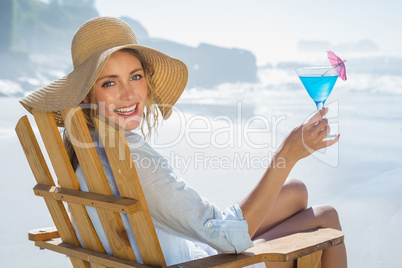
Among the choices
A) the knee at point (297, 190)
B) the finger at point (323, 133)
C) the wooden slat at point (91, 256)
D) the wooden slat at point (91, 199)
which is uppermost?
the finger at point (323, 133)

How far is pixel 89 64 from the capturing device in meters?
1.59

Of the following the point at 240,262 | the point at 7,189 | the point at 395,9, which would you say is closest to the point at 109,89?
the point at 240,262

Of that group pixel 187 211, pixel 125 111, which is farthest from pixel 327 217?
pixel 125 111

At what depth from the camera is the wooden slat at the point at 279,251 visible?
1469 millimetres

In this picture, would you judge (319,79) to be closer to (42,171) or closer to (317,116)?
(317,116)

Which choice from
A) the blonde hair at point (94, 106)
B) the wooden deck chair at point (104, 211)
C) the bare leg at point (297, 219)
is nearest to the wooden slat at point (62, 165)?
the wooden deck chair at point (104, 211)

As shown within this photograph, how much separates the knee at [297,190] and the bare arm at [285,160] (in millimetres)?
504

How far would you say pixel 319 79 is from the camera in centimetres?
176

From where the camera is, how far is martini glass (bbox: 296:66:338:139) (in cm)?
175

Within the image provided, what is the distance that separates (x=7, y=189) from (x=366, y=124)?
5.37 metres

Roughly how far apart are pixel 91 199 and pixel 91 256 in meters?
0.24

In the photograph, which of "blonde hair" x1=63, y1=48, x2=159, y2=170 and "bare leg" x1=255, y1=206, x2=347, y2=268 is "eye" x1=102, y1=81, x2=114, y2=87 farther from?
"bare leg" x1=255, y1=206, x2=347, y2=268

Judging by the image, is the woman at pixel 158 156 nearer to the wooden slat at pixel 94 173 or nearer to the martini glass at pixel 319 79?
the wooden slat at pixel 94 173

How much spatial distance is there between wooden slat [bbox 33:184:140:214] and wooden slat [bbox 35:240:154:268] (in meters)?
0.19
